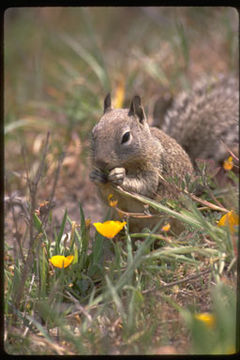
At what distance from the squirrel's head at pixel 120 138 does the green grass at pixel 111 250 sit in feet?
1.16

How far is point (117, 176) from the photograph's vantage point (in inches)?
130

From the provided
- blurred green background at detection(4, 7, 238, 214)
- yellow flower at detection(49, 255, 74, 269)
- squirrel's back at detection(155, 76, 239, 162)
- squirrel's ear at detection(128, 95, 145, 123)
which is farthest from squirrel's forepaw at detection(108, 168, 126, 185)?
squirrel's back at detection(155, 76, 239, 162)

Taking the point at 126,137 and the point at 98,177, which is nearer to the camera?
the point at 98,177

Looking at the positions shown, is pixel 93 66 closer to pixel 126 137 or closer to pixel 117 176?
pixel 126 137

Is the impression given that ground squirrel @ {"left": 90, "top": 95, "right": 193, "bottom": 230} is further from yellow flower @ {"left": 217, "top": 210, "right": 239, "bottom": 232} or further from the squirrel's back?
the squirrel's back

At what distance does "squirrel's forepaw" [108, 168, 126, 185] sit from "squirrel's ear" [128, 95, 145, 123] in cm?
46

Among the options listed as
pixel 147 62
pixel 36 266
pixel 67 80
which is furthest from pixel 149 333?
pixel 67 80

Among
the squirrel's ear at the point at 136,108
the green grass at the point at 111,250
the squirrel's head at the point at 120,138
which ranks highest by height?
the squirrel's ear at the point at 136,108

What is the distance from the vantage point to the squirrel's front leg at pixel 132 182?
10.9 feet

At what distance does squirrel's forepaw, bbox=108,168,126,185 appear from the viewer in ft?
10.8

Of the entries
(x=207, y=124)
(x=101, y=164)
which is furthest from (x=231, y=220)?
(x=207, y=124)

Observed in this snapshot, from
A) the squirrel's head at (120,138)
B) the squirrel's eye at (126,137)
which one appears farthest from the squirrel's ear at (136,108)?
the squirrel's eye at (126,137)

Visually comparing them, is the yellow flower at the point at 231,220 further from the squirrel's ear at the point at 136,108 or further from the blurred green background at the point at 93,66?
the blurred green background at the point at 93,66

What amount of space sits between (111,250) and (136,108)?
1.03 metres
